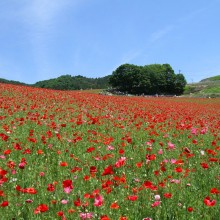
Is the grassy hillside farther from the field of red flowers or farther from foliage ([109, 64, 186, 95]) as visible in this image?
the field of red flowers

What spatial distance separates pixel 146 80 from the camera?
290 feet

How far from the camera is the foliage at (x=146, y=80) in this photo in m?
87.4

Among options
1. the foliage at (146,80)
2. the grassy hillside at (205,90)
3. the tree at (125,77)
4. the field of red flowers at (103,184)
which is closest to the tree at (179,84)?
the foliage at (146,80)

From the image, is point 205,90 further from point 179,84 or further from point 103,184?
point 103,184

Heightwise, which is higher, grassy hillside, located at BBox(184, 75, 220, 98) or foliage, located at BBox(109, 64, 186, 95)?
foliage, located at BBox(109, 64, 186, 95)

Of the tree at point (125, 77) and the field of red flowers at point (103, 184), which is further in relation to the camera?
the tree at point (125, 77)

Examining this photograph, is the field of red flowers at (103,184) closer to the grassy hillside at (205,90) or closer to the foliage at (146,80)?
the grassy hillside at (205,90)

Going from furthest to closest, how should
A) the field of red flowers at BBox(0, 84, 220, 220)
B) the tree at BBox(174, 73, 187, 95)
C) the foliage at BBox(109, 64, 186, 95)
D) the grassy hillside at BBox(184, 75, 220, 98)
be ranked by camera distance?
the tree at BBox(174, 73, 187, 95) < the foliage at BBox(109, 64, 186, 95) < the grassy hillside at BBox(184, 75, 220, 98) < the field of red flowers at BBox(0, 84, 220, 220)

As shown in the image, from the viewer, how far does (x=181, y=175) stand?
6543mm

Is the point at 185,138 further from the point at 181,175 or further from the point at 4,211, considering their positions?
the point at 4,211

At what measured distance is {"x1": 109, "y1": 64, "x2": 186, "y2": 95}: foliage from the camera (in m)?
87.4

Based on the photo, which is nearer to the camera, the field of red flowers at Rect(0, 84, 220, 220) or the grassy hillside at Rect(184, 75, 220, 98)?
the field of red flowers at Rect(0, 84, 220, 220)

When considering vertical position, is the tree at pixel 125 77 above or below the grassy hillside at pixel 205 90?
above

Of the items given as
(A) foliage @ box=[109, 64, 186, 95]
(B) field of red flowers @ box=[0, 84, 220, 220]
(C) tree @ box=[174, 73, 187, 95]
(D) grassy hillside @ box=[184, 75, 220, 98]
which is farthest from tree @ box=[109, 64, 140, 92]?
(B) field of red flowers @ box=[0, 84, 220, 220]
